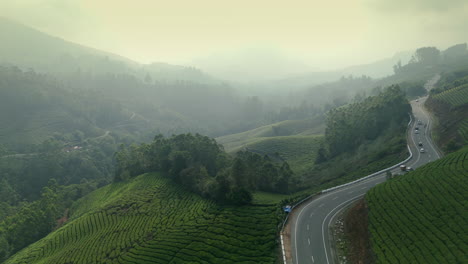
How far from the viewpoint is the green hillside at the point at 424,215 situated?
3161 centimetres

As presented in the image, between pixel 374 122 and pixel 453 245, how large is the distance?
68.2 meters

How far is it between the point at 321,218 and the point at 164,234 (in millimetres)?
29031

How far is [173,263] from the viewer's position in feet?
141

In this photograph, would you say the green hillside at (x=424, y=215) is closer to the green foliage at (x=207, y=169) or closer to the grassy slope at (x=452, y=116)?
the grassy slope at (x=452, y=116)

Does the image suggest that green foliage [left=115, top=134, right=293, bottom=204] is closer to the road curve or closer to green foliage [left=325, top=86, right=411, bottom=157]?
the road curve

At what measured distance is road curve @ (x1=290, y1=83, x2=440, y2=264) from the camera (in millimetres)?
38438

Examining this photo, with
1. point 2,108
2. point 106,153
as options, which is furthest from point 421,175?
point 2,108

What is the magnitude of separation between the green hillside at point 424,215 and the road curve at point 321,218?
630 cm

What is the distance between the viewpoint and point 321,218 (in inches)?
1829

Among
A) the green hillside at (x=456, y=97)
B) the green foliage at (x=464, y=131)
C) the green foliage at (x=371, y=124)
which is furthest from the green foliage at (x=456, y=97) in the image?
the green foliage at (x=464, y=131)

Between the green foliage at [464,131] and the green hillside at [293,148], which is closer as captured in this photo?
the green foliage at [464,131]

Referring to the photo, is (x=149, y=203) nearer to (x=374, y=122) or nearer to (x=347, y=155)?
(x=347, y=155)

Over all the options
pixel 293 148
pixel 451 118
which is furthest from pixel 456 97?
pixel 293 148

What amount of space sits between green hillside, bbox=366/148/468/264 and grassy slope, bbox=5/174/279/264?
1567 cm
